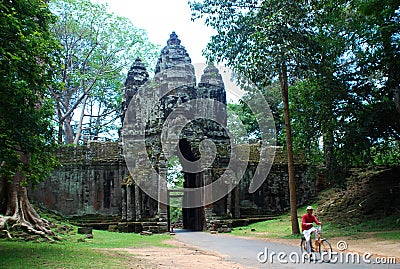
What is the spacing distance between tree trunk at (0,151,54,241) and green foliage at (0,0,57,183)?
3.65 meters

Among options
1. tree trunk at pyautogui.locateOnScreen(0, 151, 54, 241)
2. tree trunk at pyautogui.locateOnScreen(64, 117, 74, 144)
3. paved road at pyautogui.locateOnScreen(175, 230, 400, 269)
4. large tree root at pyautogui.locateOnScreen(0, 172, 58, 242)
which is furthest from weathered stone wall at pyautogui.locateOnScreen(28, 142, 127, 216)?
paved road at pyautogui.locateOnScreen(175, 230, 400, 269)

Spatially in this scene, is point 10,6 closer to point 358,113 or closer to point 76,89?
point 358,113

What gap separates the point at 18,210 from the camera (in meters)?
14.8

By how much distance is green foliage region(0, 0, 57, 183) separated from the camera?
31.4 feet

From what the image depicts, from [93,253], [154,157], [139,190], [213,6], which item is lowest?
[93,253]

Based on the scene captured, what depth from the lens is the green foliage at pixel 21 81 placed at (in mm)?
9570

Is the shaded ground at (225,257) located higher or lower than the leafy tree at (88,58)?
lower

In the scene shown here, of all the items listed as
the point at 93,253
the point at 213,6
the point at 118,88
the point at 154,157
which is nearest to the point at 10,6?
the point at 93,253

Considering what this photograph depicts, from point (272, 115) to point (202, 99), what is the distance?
377 inches

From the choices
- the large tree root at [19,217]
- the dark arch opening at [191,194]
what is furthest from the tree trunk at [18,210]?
the dark arch opening at [191,194]

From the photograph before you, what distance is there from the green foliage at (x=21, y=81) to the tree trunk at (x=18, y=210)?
365 centimetres

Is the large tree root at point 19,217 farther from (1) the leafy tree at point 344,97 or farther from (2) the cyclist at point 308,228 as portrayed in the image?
(1) the leafy tree at point 344,97

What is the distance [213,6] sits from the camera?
18.3 metres

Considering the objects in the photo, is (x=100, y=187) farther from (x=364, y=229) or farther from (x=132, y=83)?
(x=364, y=229)
